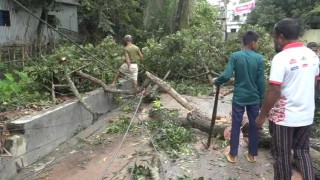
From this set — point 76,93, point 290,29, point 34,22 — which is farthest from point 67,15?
point 290,29

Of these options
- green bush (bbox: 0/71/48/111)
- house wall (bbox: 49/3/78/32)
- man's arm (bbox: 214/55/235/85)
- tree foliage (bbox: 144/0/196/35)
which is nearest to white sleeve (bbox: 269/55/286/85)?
man's arm (bbox: 214/55/235/85)

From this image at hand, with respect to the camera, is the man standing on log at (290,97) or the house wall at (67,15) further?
the house wall at (67,15)

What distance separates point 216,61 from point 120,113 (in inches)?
189

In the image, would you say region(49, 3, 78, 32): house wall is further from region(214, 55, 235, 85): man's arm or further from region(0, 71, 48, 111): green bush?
region(214, 55, 235, 85): man's arm

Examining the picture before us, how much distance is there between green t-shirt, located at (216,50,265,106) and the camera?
458 centimetres

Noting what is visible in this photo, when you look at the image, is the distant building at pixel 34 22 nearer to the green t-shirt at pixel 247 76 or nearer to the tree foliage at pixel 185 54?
the tree foliage at pixel 185 54

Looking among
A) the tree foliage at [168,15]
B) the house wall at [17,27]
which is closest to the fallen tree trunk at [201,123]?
the tree foliage at [168,15]

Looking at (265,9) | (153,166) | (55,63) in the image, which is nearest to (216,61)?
(55,63)

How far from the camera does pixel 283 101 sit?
11.0ft

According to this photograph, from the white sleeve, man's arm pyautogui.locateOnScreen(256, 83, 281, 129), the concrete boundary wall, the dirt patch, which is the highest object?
the white sleeve

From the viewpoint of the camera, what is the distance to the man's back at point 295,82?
3207mm

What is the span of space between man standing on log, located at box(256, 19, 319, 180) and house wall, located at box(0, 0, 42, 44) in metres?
13.7

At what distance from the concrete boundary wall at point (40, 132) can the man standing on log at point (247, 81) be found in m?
2.89

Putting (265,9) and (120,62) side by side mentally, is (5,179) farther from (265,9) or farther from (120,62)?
(265,9)
